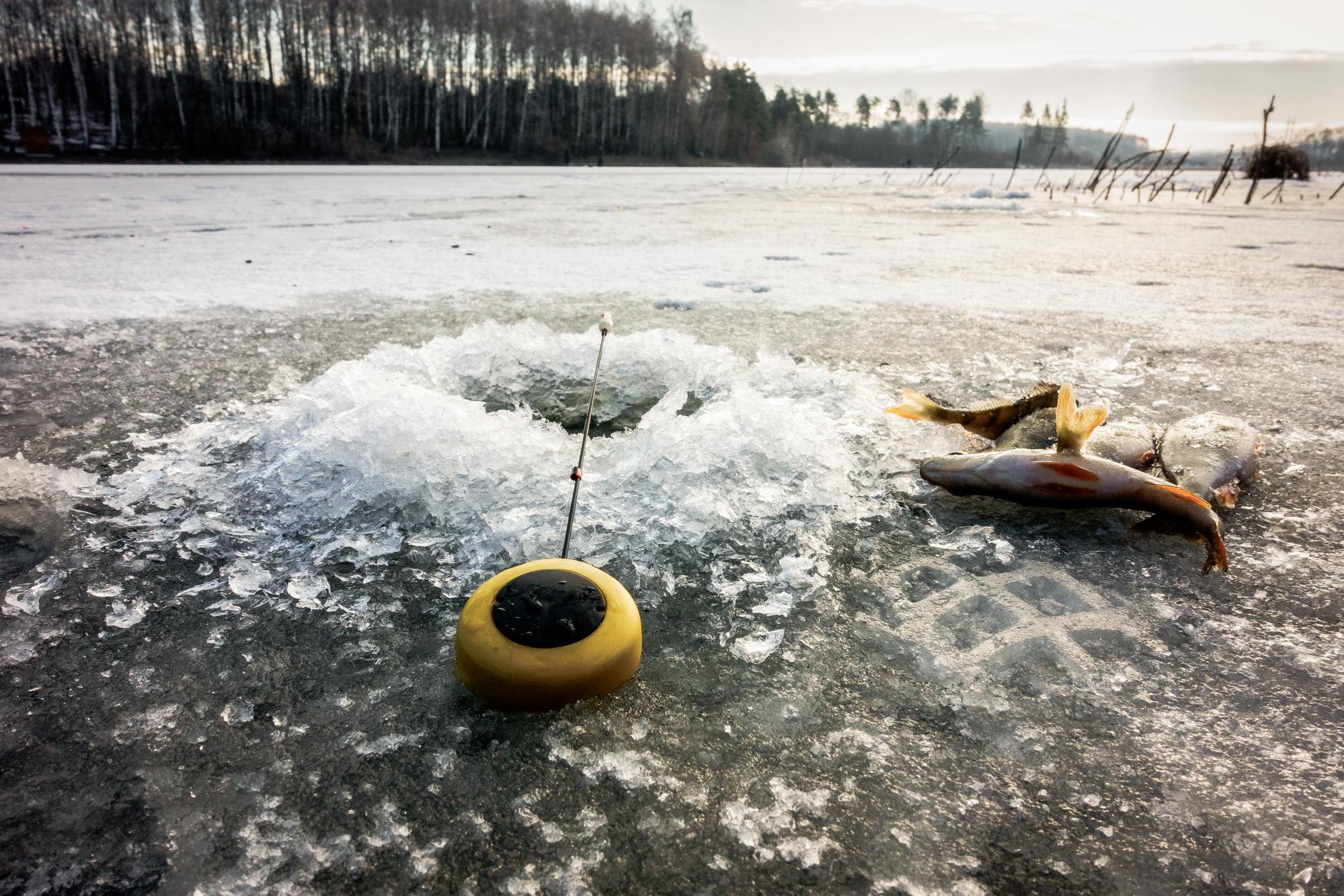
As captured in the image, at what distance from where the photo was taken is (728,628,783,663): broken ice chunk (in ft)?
4.28

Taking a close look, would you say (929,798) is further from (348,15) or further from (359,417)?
(348,15)

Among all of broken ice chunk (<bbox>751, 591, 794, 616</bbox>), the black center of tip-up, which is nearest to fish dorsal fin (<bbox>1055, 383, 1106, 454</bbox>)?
broken ice chunk (<bbox>751, 591, 794, 616</bbox>)

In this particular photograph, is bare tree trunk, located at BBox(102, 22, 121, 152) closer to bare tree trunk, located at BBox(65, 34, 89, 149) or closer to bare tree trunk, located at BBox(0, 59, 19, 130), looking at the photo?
bare tree trunk, located at BBox(65, 34, 89, 149)

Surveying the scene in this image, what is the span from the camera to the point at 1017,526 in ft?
5.86

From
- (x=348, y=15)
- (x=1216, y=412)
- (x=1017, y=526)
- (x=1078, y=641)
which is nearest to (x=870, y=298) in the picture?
(x=1216, y=412)

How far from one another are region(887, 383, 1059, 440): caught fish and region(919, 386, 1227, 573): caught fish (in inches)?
11.4

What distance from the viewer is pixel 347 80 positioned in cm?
3459

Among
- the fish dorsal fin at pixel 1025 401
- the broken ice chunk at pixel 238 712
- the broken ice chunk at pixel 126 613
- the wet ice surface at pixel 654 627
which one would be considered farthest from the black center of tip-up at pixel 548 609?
the fish dorsal fin at pixel 1025 401

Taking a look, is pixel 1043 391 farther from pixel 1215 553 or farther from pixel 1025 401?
pixel 1215 553

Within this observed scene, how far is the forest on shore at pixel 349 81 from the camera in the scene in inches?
1123

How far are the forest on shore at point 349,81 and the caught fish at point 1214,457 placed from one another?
21526mm

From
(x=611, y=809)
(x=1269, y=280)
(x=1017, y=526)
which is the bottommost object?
(x=611, y=809)

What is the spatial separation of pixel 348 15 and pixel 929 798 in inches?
1674

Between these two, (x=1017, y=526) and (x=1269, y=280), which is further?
(x=1269, y=280)
